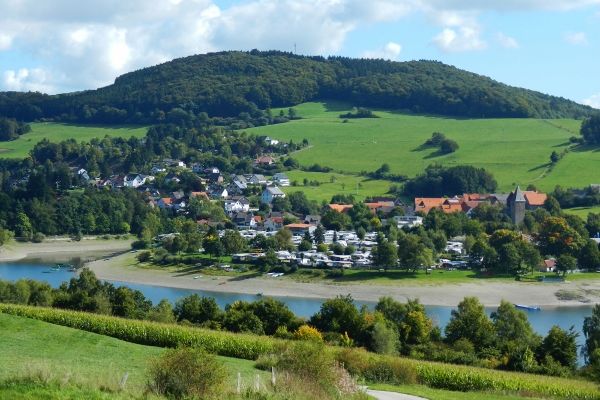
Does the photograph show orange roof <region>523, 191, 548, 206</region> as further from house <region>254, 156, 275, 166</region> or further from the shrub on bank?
the shrub on bank

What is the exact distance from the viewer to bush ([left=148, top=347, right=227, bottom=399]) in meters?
8.64

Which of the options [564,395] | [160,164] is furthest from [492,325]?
[160,164]

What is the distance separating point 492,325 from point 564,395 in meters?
9.56

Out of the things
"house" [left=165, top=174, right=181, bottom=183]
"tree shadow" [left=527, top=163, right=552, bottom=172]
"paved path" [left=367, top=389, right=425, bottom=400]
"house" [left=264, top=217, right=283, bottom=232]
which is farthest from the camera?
"house" [left=165, top=174, right=181, bottom=183]

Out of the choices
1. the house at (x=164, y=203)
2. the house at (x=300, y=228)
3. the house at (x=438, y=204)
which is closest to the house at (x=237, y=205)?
the house at (x=164, y=203)

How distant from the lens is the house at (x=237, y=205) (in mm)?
61656

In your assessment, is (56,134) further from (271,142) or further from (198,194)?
(198,194)

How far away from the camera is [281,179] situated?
67.9m

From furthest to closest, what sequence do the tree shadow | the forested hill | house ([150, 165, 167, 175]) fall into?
the forested hill < house ([150, 165, 167, 175]) < the tree shadow

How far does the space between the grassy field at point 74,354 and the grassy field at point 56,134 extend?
235 ft

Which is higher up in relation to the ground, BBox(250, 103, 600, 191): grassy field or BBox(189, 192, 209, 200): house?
BBox(250, 103, 600, 191): grassy field

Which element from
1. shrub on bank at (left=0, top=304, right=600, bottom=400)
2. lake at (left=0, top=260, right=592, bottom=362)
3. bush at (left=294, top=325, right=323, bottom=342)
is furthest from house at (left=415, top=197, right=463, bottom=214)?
shrub on bank at (left=0, top=304, right=600, bottom=400)

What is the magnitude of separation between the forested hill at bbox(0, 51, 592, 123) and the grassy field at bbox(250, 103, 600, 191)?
17.3 ft

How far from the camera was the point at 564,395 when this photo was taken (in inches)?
501
